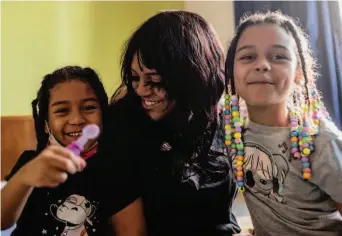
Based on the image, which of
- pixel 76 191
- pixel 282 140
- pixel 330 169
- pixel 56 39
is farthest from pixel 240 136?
pixel 56 39

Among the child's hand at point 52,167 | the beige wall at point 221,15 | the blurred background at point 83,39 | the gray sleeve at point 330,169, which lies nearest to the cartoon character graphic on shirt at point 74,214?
the child's hand at point 52,167

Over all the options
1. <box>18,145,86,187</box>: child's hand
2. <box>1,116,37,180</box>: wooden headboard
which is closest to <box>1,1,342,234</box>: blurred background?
<box>1,116,37,180</box>: wooden headboard

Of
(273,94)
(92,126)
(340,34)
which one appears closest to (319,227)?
(273,94)

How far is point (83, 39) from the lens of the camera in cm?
196

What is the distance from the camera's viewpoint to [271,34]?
86 cm

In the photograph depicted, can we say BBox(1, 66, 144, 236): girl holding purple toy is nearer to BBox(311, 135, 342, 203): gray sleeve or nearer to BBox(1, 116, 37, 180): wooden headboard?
BBox(311, 135, 342, 203): gray sleeve

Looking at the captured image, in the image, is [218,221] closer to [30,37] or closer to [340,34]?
[340,34]

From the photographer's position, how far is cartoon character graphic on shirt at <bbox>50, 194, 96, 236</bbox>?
826mm

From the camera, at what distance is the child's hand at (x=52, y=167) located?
24.2 inches

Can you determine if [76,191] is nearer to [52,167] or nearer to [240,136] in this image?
[52,167]

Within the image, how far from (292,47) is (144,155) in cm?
40

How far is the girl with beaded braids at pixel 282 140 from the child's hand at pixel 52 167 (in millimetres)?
421

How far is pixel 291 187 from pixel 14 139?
1.25 meters

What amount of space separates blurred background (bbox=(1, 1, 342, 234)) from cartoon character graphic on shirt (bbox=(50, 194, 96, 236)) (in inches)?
25.6
